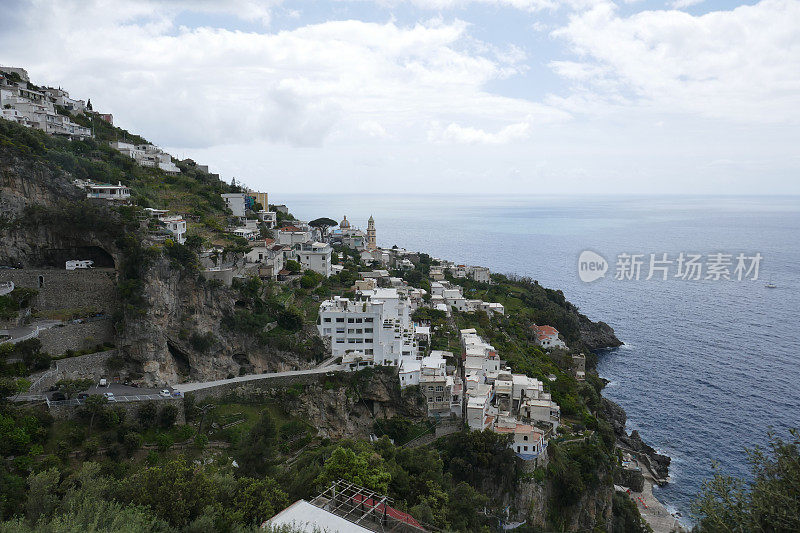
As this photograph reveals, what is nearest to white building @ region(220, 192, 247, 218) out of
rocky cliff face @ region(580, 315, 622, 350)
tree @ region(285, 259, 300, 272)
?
tree @ region(285, 259, 300, 272)

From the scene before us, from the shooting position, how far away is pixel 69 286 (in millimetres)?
28609

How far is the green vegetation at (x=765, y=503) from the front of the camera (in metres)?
9.94

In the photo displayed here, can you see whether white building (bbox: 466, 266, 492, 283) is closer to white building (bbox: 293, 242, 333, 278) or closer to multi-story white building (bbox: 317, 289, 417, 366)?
white building (bbox: 293, 242, 333, 278)

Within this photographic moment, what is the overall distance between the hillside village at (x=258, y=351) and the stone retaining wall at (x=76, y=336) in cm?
6

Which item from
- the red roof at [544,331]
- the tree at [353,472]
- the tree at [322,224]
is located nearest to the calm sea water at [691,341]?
the red roof at [544,331]

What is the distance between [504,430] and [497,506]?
3.51 meters

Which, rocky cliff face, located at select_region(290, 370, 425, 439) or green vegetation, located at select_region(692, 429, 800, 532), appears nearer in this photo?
green vegetation, located at select_region(692, 429, 800, 532)

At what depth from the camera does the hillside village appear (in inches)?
969

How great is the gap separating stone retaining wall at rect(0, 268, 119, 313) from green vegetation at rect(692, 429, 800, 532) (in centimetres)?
2908

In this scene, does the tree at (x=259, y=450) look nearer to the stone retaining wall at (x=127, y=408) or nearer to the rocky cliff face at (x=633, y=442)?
the stone retaining wall at (x=127, y=408)

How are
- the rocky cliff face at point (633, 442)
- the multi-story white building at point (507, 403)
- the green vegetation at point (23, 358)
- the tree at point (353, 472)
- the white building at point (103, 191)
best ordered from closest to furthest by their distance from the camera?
the tree at point (353, 472), the green vegetation at point (23, 358), the multi-story white building at point (507, 403), the rocky cliff face at point (633, 442), the white building at point (103, 191)

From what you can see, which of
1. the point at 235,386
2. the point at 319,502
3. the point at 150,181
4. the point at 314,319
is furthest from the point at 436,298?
the point at 319,502

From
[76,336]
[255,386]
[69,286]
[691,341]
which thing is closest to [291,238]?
[69,286]

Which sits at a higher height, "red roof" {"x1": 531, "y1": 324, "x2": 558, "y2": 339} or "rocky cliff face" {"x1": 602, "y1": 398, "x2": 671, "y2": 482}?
"red roof" {"x1": 531, "y1": 324, "x2": 558, "y2": 339}
